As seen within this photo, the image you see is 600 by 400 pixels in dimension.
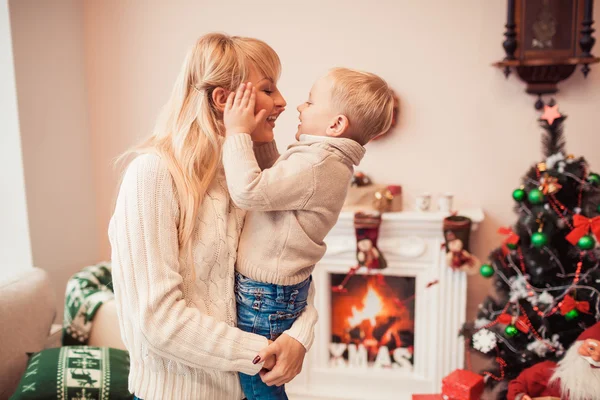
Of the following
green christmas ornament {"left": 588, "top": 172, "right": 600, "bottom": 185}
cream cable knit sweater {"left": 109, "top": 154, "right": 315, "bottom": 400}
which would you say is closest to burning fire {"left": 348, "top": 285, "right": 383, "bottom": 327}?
green christmas ornament {"left": 588, "top": 172, "right": 600, "bottom": 185}

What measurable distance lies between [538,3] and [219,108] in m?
2.04

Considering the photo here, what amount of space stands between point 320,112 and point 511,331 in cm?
151

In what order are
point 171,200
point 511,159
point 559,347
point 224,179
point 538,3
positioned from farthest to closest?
point 511,159, point 538,3, point 559,347, point 224,179, point 171,200

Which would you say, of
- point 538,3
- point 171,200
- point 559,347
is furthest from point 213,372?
point 538,3

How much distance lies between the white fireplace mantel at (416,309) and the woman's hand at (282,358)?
1.51 m

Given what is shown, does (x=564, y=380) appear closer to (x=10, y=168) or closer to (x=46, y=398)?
(x=46, y=398)

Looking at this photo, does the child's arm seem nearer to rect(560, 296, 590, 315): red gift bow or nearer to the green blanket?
the green blanket

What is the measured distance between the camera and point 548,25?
2463mm

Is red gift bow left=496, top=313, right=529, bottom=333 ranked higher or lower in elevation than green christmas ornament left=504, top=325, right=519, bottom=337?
higher

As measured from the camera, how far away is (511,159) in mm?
2654

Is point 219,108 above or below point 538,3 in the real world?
below

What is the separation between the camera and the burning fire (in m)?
2.79

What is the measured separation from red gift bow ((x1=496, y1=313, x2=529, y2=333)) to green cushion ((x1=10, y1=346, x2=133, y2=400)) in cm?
156

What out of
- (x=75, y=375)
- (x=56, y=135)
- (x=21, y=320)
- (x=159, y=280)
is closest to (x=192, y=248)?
(x=159, y=280)
